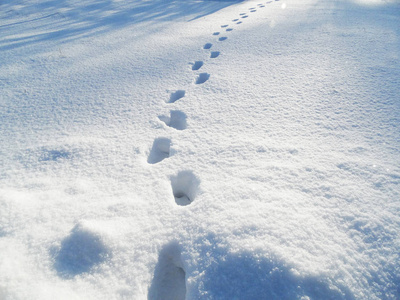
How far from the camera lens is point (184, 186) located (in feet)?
4.35

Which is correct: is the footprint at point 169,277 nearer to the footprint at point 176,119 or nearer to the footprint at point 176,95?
the footprint at point 176,119

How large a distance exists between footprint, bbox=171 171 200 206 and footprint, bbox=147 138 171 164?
264 millimetres

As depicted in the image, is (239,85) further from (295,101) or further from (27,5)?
(27,5)

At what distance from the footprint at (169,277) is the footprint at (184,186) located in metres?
0.32

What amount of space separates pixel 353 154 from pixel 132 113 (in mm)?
1588

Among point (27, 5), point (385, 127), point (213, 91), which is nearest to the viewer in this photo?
point (385, 127)

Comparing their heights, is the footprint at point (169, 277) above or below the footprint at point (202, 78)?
below

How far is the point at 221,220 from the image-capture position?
1.04m

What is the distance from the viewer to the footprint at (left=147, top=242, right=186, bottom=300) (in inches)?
36.3

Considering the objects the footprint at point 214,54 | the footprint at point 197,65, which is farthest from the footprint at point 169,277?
the footprint at point 214,54

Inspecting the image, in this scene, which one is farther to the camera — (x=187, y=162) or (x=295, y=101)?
(x=295, y=101)

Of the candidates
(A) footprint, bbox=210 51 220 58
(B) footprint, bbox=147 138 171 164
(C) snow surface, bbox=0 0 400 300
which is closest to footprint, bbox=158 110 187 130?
(C) snow surface, bbox=0 0 400 300

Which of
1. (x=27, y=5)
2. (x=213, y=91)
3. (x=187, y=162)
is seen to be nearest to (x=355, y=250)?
(x=187, y=162)

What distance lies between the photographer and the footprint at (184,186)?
1281mm
